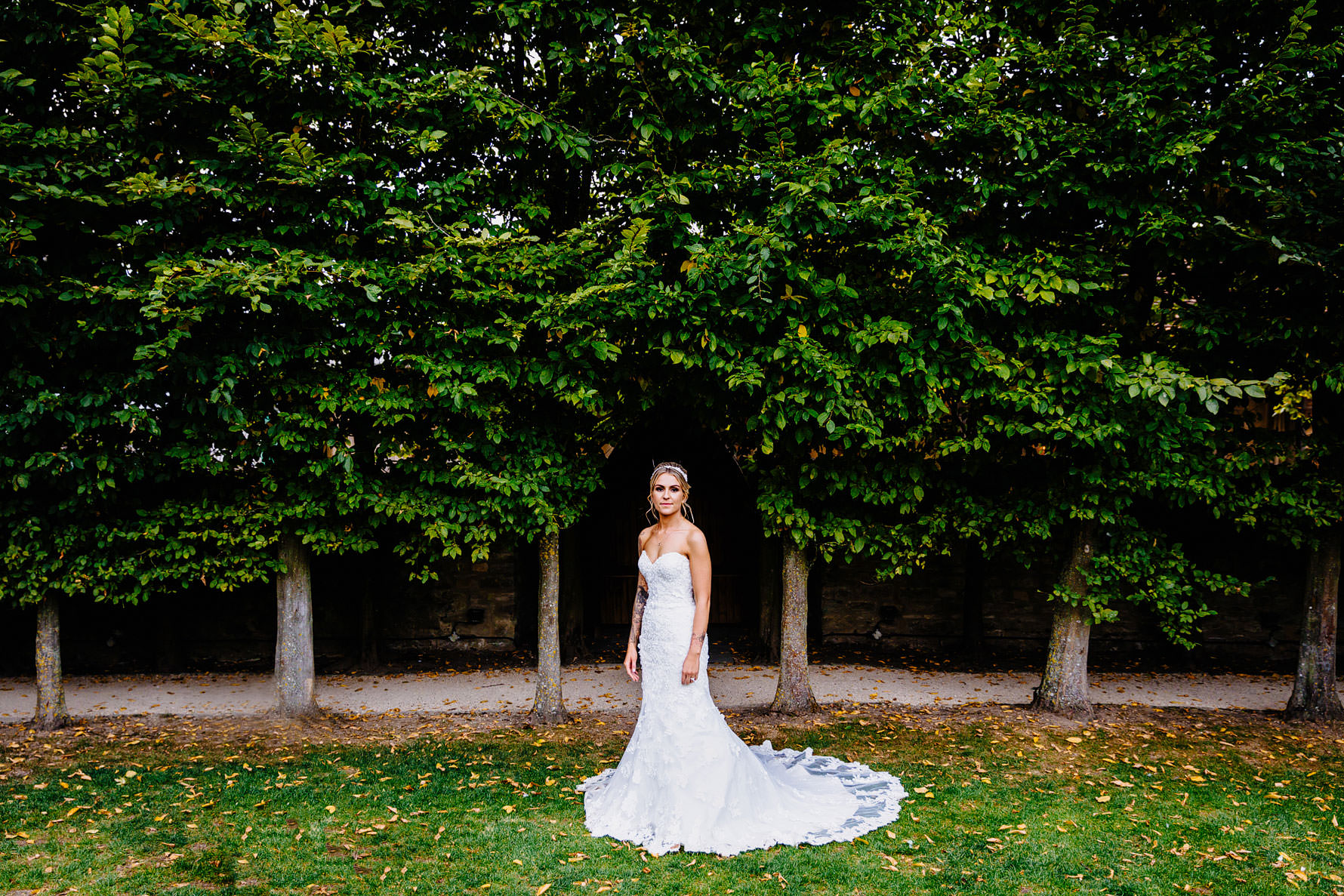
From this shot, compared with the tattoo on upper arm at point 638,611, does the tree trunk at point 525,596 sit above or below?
below

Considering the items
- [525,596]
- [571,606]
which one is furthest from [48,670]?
[571,606]

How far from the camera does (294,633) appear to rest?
8.29 metres

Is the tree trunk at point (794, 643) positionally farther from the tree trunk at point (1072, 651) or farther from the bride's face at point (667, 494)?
the bride's face at point (667, 494)

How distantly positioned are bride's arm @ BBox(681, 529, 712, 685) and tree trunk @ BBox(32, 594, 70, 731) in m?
7.49

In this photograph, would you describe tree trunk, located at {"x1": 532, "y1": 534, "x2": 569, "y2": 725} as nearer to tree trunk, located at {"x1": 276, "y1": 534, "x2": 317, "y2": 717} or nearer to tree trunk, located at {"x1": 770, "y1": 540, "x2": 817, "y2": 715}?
tree trunk, located at {"x1": 770, "y1": 540, "x2": 817, "y2": 715}

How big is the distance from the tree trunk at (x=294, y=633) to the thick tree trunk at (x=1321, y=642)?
37.1 ft

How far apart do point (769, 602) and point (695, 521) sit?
2627 millimetres

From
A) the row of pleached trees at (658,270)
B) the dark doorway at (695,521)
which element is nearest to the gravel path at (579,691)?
the row of pleached trees at (658,270)

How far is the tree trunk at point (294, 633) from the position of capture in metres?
8.25

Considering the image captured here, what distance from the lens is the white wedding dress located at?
16.9ft

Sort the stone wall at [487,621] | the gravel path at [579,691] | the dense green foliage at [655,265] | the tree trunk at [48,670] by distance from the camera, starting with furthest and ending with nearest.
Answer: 1. the stone wall at [487,621]
2. the gravel path at [579,691]
3. the tree trunk at [48,670]
4. the dense green foliage at [655,265]

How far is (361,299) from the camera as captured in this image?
6.99 metres

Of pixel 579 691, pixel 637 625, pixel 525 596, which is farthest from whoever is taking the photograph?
pixel 525 596

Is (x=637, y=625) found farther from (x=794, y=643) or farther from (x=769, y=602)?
(x=769, y=602)
